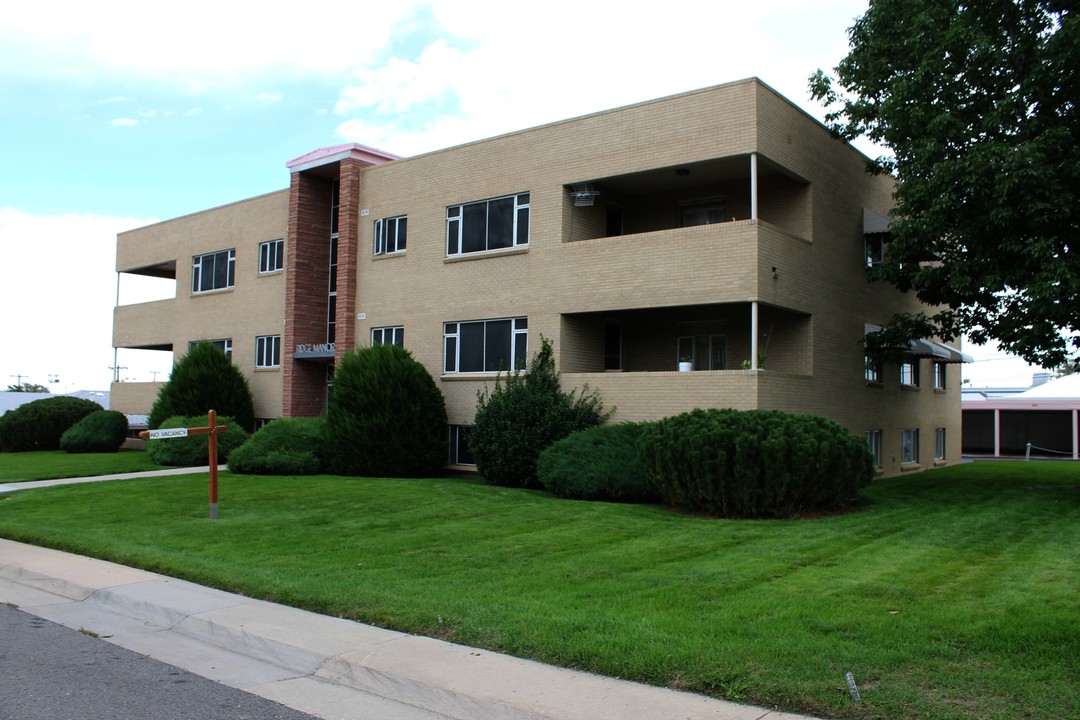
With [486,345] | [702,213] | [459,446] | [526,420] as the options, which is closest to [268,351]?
[459,446]

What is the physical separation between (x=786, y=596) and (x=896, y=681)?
7.88ft

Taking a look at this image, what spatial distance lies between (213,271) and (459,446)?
1294cm

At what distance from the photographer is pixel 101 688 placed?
6199 millimetres

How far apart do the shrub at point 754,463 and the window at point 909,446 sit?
10.8m

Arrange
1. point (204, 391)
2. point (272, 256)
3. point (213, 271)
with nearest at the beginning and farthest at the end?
point (204, 391)
point (272, 256)
point (213, 271)

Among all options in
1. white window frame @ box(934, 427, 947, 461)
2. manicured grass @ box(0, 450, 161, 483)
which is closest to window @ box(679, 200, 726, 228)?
white window frame @ box(934, 427, 947, 461)

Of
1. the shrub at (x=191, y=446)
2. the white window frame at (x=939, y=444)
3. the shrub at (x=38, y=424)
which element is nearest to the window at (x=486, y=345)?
the shrub at (x=191, y=446)

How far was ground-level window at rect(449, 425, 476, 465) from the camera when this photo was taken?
2242cm

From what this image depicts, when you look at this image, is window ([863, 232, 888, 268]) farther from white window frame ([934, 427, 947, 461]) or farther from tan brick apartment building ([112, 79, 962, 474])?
white window frame ([934, 427, 947, 461])

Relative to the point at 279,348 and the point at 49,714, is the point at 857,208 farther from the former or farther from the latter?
the point at 49,714

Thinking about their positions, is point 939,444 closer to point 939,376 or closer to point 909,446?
point 939,376

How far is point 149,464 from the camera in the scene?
23922 millimetres

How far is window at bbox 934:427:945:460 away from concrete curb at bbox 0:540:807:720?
24.6 m

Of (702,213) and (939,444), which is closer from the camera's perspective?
(702,213)
